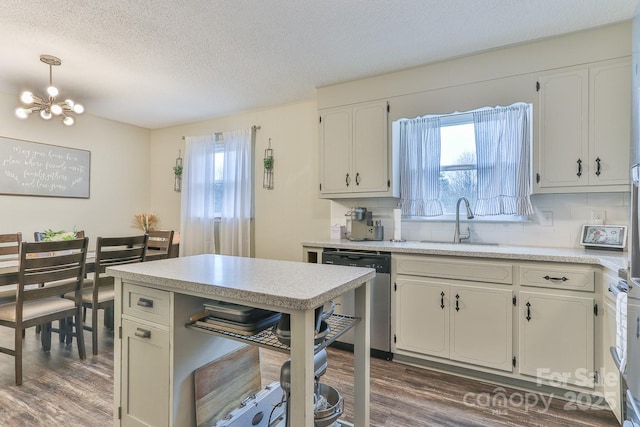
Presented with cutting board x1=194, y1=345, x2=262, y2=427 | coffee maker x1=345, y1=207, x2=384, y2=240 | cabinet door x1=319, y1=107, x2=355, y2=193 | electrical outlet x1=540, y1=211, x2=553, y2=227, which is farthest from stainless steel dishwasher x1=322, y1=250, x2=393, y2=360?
electrical outlet x1=540, y1=211, x2=553, y2=227

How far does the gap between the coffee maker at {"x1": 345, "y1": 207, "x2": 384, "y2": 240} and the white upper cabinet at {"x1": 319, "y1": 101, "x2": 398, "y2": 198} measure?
0.60ft

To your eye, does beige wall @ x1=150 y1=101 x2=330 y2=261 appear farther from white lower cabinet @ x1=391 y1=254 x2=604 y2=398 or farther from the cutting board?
the cutting board

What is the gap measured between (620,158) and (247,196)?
3.54 m

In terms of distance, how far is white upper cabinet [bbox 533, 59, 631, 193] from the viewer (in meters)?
2.24

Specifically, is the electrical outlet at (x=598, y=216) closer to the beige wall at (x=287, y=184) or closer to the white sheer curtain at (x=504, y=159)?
the white sheer curtain at (x=504, y=159)

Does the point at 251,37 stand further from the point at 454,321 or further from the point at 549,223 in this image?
the point at 549,223

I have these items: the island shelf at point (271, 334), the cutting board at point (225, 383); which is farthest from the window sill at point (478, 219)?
the cutting board at point (225, 383)

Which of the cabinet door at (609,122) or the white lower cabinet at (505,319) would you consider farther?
the cabinet door at (609,122)

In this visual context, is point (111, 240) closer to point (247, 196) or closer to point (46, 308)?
point (46, 308)

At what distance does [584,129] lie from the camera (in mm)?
2342

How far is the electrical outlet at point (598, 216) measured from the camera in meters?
2.45

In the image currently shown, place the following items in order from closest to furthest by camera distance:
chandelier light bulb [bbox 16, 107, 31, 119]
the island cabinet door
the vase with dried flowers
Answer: the island cabinet door → chandelier light bulb [bbox 16, 107, 31, 119] → the vase with dried flowers

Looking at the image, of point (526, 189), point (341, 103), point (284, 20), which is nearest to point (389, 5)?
point (284, 20)

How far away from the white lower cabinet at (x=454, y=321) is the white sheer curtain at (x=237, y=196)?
223cm
